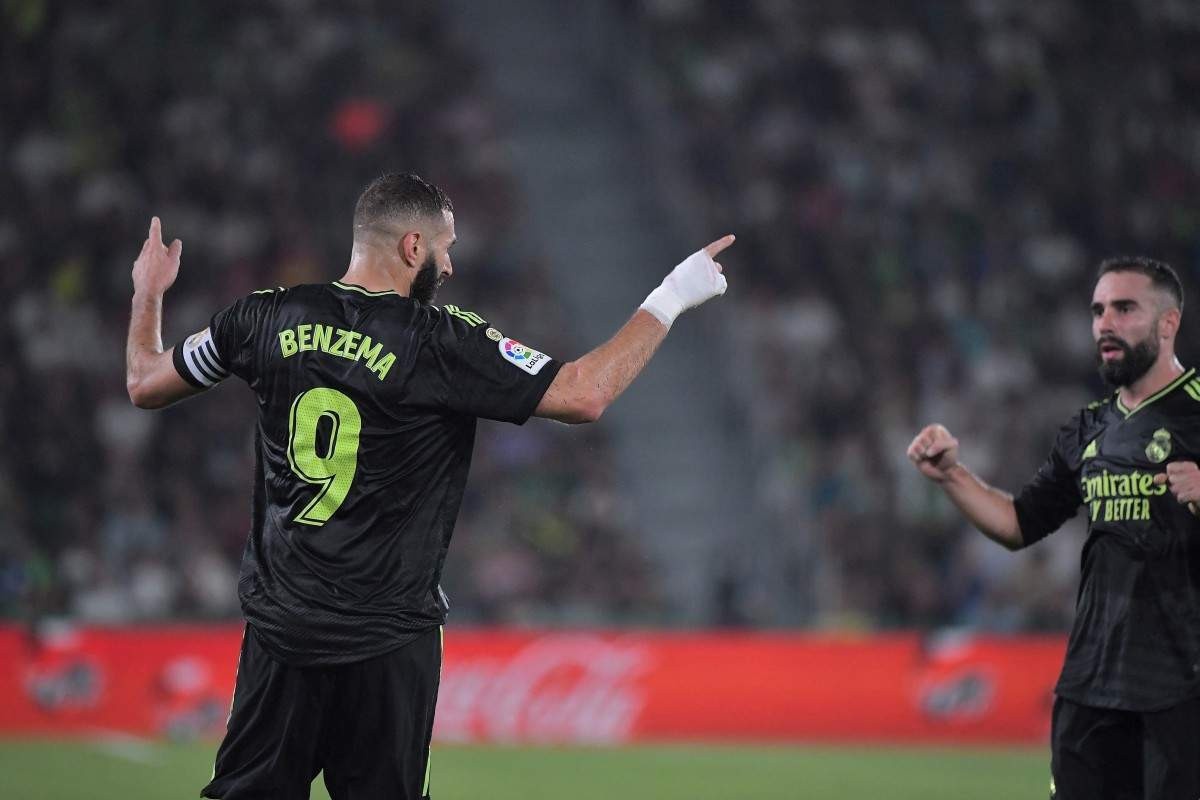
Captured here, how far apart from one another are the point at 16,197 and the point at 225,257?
2156 millimetres

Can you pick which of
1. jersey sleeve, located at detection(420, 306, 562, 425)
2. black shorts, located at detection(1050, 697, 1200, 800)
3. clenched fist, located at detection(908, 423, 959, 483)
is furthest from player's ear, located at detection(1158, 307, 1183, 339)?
jersey sleeve, located at detection(420, 306, 562, 425)

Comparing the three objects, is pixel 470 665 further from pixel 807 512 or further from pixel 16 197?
pixel 16 197

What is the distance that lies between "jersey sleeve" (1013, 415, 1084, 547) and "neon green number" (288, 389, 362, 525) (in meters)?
2.61

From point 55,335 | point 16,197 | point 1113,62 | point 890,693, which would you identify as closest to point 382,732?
point 890,693

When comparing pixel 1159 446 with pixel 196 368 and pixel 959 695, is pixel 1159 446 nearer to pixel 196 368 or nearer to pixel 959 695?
pixel 196 368

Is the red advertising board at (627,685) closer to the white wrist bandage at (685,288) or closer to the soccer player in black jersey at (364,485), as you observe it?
the soccer player in black jersey at (364,485)

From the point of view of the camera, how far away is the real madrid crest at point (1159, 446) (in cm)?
539

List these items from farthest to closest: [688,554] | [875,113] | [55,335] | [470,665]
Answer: [875,113], [688,554], [55,335], [470,665]

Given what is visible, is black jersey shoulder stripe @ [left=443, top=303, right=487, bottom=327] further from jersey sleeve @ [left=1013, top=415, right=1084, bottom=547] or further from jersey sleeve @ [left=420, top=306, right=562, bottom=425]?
jersey sleeve @ [left=1013, top=415, right=1084, bottom=547]

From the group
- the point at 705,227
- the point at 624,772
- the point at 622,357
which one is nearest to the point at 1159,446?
the point at 622,357

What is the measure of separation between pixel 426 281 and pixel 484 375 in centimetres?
44

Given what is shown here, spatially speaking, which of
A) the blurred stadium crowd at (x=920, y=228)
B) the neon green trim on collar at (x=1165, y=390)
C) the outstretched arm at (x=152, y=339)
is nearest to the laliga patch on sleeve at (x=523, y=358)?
the outstretched arm at (x=152, y=339)

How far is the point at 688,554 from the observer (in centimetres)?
1666

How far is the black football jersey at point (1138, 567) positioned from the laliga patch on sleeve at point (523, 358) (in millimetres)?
2213
